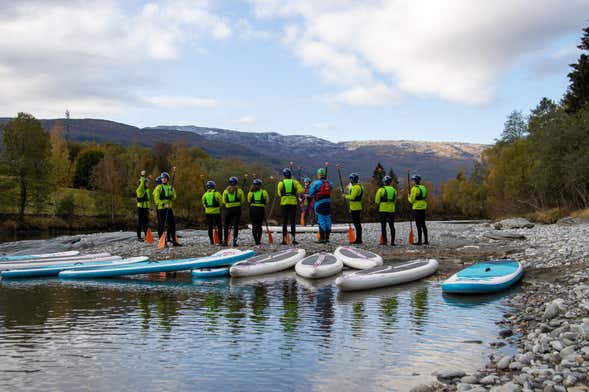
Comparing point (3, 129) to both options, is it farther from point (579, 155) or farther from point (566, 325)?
point (566, 325)

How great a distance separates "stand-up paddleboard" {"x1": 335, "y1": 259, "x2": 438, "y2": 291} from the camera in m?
13.0

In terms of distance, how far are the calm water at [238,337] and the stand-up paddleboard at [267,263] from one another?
1.50 meters

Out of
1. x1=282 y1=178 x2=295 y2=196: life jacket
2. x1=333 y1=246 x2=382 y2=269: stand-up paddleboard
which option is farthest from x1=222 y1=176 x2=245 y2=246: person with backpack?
x1=333 y1=246 x2=382 y2=269: stand-up paddleboard

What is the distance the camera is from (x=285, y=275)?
16.1 meters

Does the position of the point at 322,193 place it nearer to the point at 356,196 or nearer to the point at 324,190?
the point at 324,190

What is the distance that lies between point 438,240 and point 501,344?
52.1 ft

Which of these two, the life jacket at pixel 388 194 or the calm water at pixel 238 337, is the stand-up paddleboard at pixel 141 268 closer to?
the calm water at pixel 238 337

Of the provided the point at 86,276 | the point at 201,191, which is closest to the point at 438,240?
the point at 86,276

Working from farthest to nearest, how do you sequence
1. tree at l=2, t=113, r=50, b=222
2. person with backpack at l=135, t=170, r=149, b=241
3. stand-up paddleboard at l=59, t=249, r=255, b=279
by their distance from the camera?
tree at l=2, t=113, r=50, b=222 < person with backpack at l=135, t=170, r=149, b=241 < stand-up paddleboard at l=59, t=249, r=255, b=279

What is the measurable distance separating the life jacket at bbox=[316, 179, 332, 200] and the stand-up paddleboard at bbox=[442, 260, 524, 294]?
735cm

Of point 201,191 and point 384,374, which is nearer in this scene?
point 384,374

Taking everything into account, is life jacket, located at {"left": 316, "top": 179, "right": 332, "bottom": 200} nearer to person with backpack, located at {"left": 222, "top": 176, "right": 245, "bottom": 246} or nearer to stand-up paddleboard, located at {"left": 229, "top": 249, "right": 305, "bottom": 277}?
person with backpack, located at {"left": 222, "top": 176, "right": 245, "bottom": 246}

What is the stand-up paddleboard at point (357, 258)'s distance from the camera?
635 inches

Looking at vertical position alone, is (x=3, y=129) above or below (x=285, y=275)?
above
